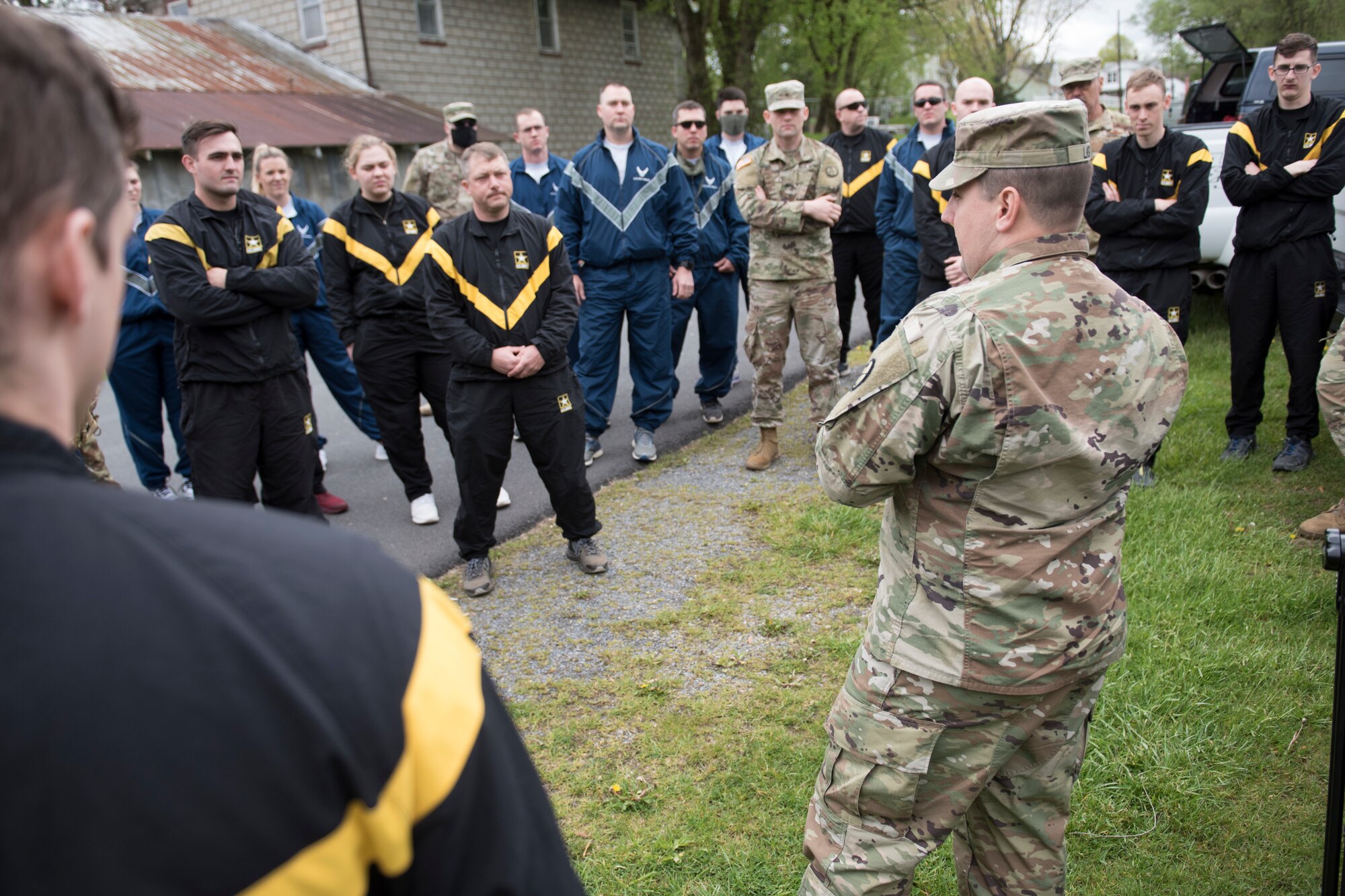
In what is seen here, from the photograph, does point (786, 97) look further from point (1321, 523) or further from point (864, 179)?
point (1321, 523)

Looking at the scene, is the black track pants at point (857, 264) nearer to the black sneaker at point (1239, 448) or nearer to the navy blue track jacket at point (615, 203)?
the navy blue track jacket at point (615, 203)

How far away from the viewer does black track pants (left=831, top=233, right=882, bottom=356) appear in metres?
8.13

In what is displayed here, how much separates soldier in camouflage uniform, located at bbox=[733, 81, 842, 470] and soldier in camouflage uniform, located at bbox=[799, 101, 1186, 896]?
4.19 metres

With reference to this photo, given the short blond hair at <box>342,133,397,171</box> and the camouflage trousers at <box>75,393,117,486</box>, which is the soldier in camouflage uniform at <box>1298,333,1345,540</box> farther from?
the camouflage trousers at <box>75,393,117,486</box>

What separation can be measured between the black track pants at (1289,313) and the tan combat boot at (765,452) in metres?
2.88

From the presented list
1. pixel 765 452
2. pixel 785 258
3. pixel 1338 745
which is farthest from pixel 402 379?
pixel 1338 745

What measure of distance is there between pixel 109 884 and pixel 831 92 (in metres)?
36.8

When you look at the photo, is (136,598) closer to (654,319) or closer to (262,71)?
(654,319)

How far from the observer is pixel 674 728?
3529mm

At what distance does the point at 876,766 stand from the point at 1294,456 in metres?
4.92

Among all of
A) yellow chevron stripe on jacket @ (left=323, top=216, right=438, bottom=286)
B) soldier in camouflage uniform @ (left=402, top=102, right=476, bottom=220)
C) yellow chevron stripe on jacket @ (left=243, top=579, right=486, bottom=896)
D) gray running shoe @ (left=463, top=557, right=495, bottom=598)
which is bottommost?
gray running shoe @ (left=463, top=557, right=495, bottom=598)

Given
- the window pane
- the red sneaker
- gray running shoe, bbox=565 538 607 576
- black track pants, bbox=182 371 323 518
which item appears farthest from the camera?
the window pane

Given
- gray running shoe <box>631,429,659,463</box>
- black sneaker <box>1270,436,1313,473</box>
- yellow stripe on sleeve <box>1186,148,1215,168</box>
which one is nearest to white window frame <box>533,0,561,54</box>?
gray running shoe <box>631,429,659,463</box>

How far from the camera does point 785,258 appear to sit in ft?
21.0
